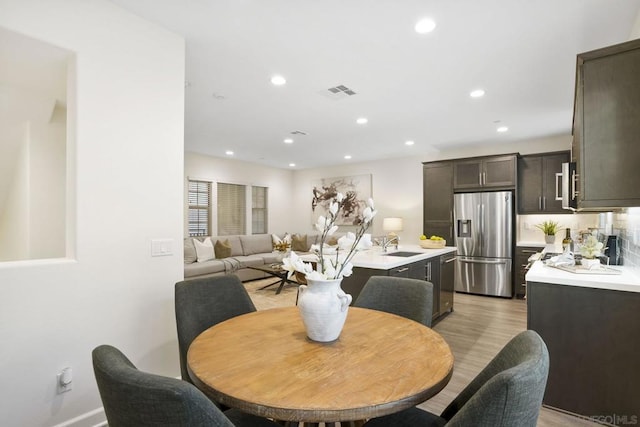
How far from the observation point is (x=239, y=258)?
6.52m

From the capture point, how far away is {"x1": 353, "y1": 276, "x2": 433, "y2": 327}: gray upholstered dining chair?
1.96 metres

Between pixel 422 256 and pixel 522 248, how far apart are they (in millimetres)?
2690

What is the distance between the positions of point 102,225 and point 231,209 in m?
5.54

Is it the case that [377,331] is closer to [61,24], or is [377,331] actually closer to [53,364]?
[53,364]

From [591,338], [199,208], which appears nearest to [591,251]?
[591,338]

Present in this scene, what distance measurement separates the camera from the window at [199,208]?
6.69 meters

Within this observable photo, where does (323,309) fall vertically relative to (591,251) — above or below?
below

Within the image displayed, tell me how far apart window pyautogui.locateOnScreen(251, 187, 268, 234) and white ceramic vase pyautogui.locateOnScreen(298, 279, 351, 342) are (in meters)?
6.73

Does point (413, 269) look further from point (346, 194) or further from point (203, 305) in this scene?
point (346, 194)

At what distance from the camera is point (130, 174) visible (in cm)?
210

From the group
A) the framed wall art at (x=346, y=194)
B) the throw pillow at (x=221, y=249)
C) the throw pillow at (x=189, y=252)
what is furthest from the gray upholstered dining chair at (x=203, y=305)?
the framed wall art at (x=346, y=194)

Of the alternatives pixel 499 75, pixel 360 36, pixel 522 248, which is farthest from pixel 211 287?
pixel 522 248

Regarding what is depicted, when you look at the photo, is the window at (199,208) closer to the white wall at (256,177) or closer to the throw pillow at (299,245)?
the white wall at (256,177)

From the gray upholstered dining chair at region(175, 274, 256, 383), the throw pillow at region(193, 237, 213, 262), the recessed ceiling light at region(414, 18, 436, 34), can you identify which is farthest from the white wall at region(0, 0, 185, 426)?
the throw pillow at region(193, 237, 213, 262)
